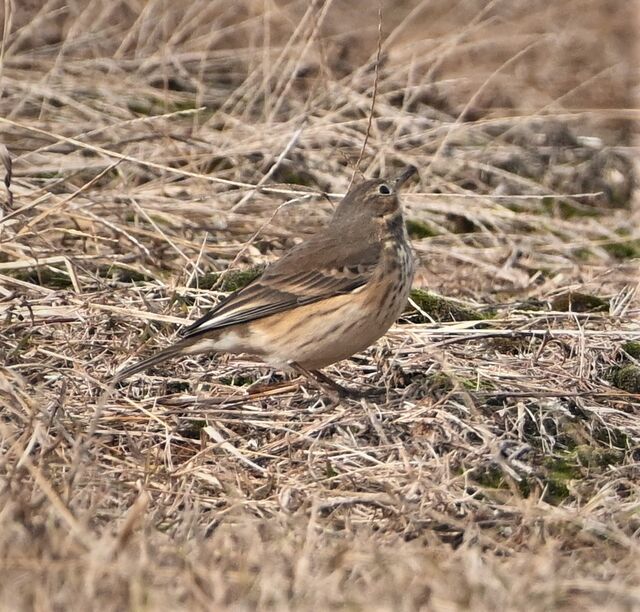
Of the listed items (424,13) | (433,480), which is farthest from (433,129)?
(433,480)

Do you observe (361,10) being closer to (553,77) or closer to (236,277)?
(553,77)

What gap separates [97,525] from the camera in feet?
16.5

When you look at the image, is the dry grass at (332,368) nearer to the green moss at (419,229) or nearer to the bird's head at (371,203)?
the green moss at (419,229)

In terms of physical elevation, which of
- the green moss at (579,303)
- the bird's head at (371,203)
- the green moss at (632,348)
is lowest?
the green moss at (579,303)

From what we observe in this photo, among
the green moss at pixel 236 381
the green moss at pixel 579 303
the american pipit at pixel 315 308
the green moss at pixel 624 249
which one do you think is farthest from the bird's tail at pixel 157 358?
the green moss at pixel 624 249

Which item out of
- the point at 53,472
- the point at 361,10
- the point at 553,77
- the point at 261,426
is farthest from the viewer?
the point at 361,10

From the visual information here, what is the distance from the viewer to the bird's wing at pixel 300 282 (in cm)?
666

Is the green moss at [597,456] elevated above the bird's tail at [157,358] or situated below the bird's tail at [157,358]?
below

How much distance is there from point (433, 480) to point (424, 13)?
8.62m

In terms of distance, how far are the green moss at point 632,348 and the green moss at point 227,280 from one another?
2.24 meters

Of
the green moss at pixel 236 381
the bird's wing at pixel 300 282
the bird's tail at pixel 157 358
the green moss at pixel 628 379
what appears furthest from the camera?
the green moss at pixel 236 381

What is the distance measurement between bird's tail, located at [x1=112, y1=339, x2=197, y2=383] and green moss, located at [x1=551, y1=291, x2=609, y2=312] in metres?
2.75

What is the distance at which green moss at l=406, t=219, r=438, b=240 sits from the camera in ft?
31.2

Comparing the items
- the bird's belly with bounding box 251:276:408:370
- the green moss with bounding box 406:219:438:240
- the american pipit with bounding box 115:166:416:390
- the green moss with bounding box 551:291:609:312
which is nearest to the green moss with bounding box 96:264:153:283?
the american pipit with bounding box 115:166:416:390
